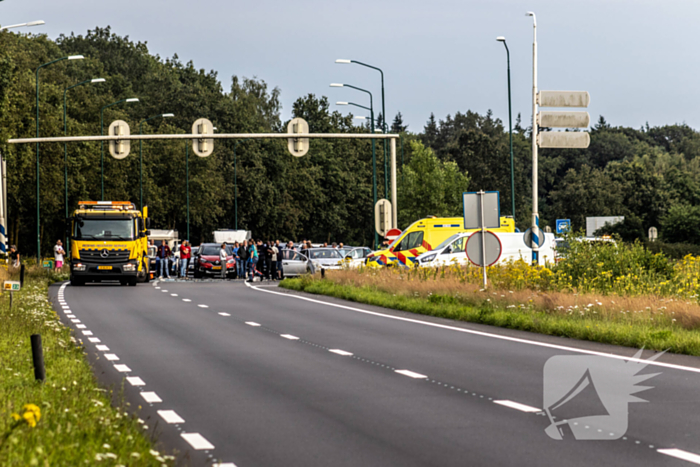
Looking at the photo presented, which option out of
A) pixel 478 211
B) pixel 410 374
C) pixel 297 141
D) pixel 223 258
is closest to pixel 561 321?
pixel 478 211

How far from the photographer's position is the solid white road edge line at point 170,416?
8398 mm

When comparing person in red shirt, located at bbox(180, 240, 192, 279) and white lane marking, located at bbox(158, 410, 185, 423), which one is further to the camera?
person in red shirt, located at bbox(180, 240, 192, 279)

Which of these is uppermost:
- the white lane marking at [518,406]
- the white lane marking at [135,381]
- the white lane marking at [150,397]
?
the white lane marking at [150,397]

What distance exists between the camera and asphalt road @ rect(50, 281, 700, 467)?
7.08 m

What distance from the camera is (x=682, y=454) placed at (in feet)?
22.4

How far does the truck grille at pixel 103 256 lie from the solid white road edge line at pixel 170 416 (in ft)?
89.8

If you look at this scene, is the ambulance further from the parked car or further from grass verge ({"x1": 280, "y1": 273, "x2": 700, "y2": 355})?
grass verge ({"x1": 280, "y1": 273, "x2": 700, "y2": 355})

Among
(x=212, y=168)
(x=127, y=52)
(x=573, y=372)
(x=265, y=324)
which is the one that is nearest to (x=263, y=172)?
(x=212, y=168)

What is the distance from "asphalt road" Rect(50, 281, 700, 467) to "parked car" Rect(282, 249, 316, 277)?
2263cm

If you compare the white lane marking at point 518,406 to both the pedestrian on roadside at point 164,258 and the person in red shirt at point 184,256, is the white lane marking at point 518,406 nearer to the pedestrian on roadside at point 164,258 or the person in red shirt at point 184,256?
the person in red shirt at point 184,256

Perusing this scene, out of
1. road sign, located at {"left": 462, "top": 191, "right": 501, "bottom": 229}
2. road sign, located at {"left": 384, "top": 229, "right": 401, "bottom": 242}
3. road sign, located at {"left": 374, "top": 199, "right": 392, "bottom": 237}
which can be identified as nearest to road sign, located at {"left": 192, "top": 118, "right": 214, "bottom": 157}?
road sign, located at {"left": 374, "top": 199, "right": 392, "bottom": 237}

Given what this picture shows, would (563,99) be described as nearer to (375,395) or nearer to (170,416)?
(375,395)

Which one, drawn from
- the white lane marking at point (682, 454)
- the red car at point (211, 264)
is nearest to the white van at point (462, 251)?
the red car at point (211, 264)

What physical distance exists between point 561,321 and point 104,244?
75.6 feet
